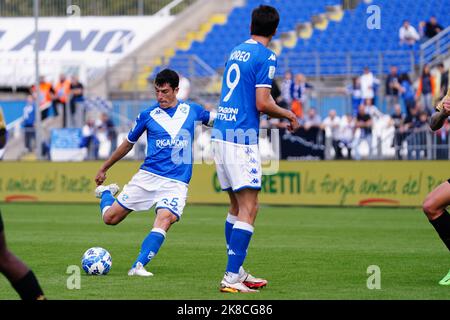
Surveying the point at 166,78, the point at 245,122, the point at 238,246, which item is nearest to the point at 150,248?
the point at 238,246

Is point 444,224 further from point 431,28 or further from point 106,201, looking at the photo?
point 431,28

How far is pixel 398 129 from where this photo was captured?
25.6m

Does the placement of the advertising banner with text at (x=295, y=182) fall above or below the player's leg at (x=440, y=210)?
below

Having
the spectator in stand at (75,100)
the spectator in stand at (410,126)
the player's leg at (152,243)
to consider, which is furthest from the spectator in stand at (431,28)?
the player's leg at (152,243)

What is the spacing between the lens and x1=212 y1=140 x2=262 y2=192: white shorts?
31.8ft

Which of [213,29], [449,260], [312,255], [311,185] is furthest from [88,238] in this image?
[213,29]

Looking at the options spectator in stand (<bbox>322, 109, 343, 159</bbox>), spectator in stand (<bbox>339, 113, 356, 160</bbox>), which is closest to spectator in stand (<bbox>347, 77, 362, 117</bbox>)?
spectator in stand (<bbox>322, 109, 343, 159</bbox>)

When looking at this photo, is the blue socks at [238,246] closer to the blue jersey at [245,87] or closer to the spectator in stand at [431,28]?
the blue jersey at [245,87]

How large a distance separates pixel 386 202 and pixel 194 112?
1252 centimetres

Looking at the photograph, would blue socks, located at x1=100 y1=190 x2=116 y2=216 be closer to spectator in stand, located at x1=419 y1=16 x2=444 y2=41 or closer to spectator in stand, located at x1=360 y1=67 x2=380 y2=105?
spectator in stand, located at x1=360 y1=67 x2=380 y2=105

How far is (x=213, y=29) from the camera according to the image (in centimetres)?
3862

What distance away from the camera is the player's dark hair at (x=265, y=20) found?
9.64 m

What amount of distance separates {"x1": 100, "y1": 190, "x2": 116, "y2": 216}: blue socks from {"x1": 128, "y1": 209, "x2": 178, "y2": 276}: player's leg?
735mm

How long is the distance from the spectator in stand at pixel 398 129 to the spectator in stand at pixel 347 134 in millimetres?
1064
